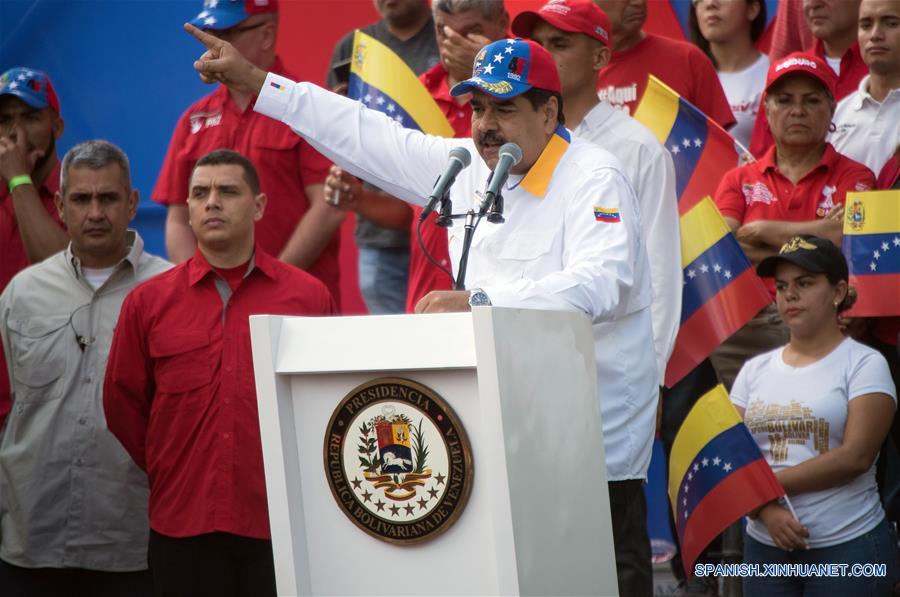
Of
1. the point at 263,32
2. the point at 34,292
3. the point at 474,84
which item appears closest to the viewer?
the point at 474,84

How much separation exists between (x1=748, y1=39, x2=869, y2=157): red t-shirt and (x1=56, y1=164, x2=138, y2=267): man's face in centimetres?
293

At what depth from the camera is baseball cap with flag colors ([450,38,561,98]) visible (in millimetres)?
4043

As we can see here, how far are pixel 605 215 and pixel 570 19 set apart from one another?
1.41 metres

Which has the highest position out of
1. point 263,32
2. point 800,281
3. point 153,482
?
point 263,32

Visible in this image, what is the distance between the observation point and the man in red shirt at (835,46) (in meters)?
6.34

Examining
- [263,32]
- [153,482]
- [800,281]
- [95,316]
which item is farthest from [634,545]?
[263,32]

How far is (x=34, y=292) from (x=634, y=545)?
2.74m

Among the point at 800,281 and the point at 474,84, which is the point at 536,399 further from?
the point at 800,281

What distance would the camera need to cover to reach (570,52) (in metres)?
5.09

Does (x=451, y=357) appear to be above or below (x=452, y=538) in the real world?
above

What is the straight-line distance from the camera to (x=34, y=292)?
5.62 metres

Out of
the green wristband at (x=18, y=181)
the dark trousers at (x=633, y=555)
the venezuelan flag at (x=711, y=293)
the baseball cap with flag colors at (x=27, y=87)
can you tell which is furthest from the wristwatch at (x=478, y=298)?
the baseball cap with flag colors at (x=27, y=87)

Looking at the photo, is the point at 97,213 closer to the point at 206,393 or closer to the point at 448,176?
the point at 206,393

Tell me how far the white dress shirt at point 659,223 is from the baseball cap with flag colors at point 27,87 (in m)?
2.93
